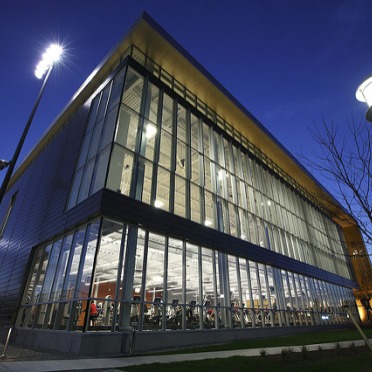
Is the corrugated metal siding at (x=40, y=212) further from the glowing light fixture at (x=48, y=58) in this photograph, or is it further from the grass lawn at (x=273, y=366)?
the grass lawn at (x=273, y=366)

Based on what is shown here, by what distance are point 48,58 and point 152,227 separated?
8.25m

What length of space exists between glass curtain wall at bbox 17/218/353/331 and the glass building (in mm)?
60

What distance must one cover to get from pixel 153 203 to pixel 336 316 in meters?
25.4

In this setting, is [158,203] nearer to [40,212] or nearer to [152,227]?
[152,227]

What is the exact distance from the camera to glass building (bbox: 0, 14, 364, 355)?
1051 centimetres

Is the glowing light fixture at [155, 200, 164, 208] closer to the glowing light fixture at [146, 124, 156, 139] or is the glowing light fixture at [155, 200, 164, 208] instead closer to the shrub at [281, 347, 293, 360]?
the glowing light fixture at [146, 124, 156, 139]

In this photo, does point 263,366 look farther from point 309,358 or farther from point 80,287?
point 80,287

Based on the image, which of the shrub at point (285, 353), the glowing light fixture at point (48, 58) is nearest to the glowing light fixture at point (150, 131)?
the glowing light fixture at point (48, 58)

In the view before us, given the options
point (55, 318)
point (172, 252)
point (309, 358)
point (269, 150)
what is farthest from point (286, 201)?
point (55, 318)

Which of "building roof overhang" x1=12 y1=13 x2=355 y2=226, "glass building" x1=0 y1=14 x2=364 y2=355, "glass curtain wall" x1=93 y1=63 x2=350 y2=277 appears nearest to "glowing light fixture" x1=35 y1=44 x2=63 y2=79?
"glass building" x1=0 y1=14 x2=364 y2=355

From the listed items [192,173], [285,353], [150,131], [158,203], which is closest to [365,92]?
[285,353]

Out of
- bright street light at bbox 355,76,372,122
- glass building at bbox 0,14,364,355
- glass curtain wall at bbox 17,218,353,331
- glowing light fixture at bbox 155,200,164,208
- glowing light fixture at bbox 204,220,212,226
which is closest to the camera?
bright street light at bbox 355,76,372,122

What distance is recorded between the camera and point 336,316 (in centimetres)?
2725

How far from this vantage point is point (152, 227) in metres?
12.3
